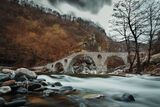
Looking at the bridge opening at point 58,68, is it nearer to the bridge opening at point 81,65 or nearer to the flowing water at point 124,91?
the bridge opening at point 81,65

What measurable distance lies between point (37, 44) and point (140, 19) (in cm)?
4839

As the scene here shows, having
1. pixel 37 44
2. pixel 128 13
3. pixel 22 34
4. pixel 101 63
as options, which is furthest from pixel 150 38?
pixel 22 34

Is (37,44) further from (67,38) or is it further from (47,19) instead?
(47,19)

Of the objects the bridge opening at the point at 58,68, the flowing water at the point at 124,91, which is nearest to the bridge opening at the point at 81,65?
the bridge opening at the point at 58,68

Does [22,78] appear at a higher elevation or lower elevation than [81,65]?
lower

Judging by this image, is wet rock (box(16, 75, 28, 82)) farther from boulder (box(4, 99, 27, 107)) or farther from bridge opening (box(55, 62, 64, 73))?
bridge opening (box(55, 62, 64, 73))

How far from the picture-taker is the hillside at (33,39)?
135ft

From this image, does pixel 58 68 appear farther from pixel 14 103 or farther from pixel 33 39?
pixel 14 103

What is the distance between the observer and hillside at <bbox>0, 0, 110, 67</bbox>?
135 ft

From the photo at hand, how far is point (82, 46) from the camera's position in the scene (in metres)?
53.3

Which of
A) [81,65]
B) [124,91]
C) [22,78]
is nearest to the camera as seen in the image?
[124,91]

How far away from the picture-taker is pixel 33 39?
168 feet

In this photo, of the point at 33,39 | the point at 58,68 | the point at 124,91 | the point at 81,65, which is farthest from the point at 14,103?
the point at 33,39

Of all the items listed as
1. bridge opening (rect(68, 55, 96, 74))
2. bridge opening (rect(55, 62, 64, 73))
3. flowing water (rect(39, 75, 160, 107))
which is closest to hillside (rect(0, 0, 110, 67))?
bridge opening (rect(55, 62, 64, 73))
